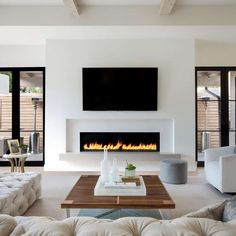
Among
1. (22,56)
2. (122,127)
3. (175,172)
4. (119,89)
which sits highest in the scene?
(22,56)

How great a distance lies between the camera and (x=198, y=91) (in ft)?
22.5

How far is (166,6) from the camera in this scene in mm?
4824

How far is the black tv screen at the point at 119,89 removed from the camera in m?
6.21

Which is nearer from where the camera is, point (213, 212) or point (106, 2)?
point (213, 212)

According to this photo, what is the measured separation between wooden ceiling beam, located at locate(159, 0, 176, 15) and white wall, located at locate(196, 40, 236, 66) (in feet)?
6.17

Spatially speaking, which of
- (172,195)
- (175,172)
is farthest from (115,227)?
(175,172)

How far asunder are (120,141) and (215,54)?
3002 millimetres

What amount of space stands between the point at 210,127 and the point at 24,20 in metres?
4.63

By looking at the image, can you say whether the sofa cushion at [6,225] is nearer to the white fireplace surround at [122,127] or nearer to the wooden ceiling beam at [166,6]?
the wooden ceiling beam at [166,6]

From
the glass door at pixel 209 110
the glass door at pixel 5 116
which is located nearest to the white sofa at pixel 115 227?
the glass door at pixel 209 110

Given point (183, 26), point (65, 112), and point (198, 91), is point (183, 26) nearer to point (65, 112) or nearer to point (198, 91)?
point (198, 91)

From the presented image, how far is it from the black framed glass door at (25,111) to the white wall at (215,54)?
3.76m

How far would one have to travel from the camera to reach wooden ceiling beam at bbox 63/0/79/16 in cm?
471

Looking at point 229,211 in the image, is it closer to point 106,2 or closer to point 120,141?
point 106,2
